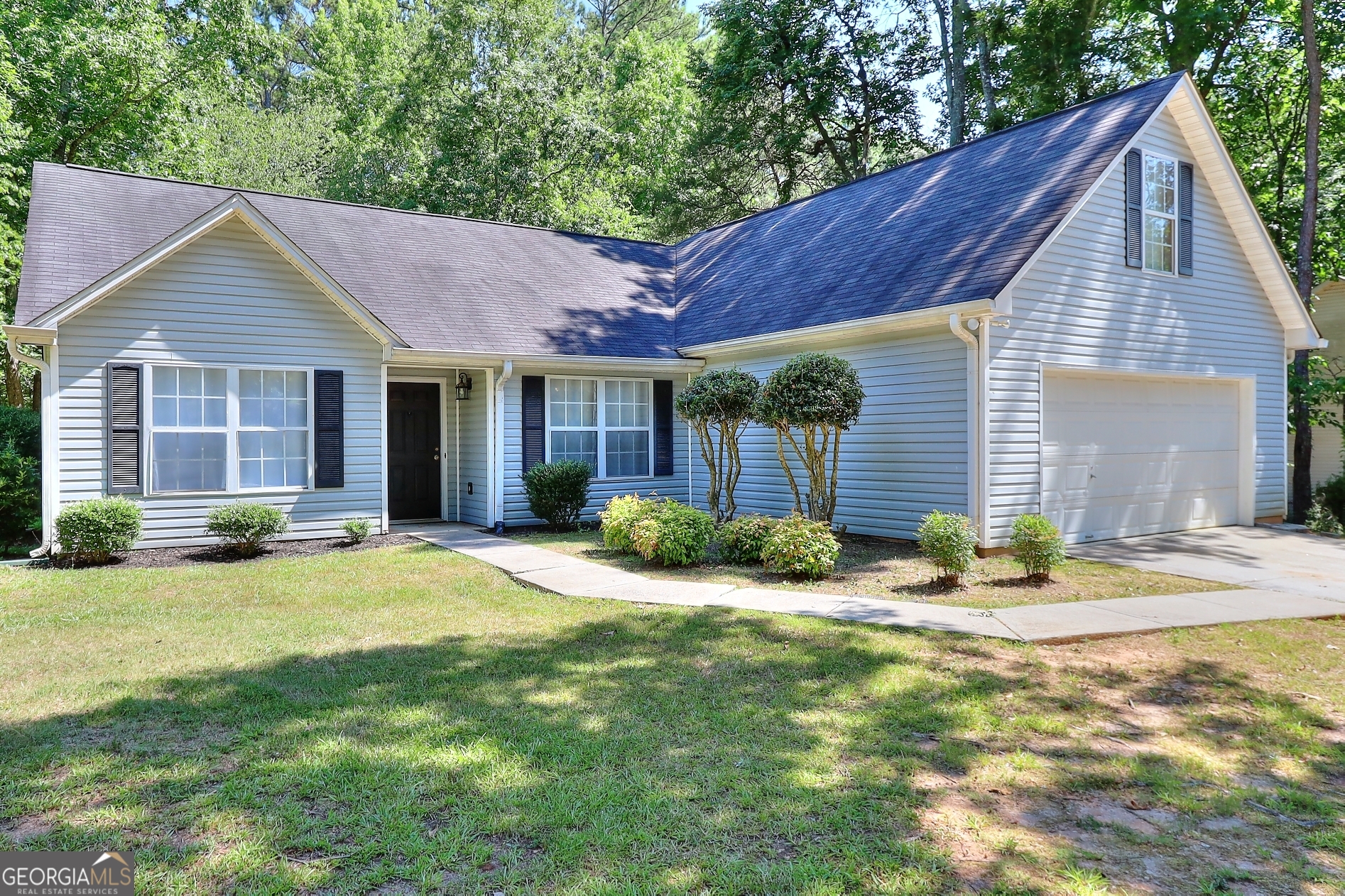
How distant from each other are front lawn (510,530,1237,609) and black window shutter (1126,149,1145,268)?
4.50 m

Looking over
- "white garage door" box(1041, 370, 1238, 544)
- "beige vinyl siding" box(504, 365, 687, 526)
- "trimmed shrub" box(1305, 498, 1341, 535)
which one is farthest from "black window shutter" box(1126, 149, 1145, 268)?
"beige vinyl siding" box(504, 365, 687, 526)

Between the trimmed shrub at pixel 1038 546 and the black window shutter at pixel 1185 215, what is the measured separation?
6016 millimetres

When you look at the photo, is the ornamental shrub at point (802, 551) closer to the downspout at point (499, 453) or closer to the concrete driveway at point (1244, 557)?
the concrete driveway at point (1244, 557)

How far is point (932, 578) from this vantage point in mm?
8195

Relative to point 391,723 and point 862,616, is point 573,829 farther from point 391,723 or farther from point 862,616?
point 862,616

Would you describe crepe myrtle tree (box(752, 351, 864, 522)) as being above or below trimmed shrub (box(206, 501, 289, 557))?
above

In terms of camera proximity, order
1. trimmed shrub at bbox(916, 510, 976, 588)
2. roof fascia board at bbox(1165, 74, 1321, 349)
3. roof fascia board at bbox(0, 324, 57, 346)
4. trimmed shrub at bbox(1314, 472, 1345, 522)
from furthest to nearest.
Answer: trimmed shrub at bbox(1314, 472, 1345, 522) → roof fascia board at bbox(1165, 74, 1321, 349) → roof fascia board at bbox(0, 324, 57, 346) → trimmed shrub at bbox(916, 510, 976, 588)

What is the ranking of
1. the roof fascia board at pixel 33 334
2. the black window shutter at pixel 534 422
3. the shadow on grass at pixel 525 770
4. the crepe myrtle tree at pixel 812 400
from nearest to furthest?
the shadow on grass at pixel 525 770, the roof fascia board at pixel 33 334, the crepe myrtle tree at pixel 812 400, the black window shutter at pixel 534 422

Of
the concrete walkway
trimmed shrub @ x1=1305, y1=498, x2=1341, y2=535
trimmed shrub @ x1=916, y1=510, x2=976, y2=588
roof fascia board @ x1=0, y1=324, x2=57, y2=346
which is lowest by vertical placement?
the concrete walkway

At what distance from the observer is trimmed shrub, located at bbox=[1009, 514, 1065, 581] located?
7836 mm

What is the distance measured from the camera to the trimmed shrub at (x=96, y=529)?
880 centimetres

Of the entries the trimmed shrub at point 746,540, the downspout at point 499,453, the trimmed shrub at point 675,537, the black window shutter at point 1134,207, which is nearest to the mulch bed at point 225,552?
the downspout at point 499,453

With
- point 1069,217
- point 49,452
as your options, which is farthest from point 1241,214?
point 49,452

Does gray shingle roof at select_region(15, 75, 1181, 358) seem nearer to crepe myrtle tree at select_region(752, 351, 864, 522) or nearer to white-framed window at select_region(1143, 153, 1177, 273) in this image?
white-framed window at select_region(1143, 153, 1177, 273)
